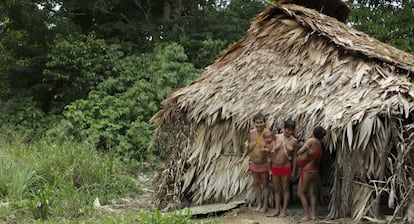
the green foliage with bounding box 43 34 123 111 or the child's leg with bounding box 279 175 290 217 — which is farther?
the green foliage with bounding box 43 34 123 111

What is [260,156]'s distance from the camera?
293 inches

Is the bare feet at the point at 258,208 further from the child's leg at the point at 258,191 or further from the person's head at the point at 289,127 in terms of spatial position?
the person's head at the point at 289,127

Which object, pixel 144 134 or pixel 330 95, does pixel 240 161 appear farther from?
pixel 144 134

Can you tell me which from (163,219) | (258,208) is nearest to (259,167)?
(258,208)

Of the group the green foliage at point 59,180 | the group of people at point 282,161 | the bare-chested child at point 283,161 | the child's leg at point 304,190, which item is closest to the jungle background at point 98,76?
the green foliage at point 59,180

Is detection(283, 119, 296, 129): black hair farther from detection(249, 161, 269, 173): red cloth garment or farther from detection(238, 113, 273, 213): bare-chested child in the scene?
detection(249, 161, 269, 173): red cloth garment

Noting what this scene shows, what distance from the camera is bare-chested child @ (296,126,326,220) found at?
22.3ft

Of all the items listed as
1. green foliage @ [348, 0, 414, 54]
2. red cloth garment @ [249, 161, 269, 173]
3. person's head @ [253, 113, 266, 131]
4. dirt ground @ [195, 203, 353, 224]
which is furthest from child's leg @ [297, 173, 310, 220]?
green foliage @ [348, 0, 414, 54]

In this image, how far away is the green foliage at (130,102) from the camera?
506 inches

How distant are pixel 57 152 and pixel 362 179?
5946 millimetres

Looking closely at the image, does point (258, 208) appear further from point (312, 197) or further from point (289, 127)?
point (289, 127)

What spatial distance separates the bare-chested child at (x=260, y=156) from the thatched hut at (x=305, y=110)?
292 mm

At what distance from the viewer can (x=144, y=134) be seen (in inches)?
510

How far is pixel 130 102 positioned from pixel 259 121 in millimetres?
6743
